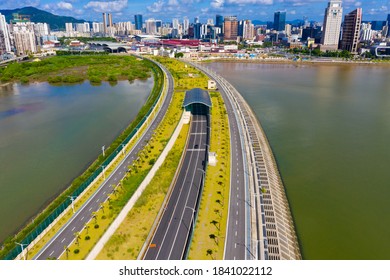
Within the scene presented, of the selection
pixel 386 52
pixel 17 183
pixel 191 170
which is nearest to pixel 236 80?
pixel 191 170

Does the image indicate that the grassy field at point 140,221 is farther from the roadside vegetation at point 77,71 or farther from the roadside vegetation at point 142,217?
the roadside vegetation at point 77,71

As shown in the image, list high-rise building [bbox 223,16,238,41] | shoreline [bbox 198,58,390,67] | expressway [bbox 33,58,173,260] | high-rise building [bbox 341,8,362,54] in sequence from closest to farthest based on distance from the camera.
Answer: expressway [bbox 33,58,173,260]
shoreline [bbox 198,58,390,67]
high-rise building [bbox 341,8,362,54]
high-rise building [bbox 223,16,238,41]

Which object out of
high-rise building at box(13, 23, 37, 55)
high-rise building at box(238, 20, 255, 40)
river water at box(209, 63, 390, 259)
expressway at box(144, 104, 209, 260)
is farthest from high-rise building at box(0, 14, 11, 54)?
high-rise building at box(238, 20, 255, 40)

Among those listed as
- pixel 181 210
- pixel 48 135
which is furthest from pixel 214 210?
pixel 48 135

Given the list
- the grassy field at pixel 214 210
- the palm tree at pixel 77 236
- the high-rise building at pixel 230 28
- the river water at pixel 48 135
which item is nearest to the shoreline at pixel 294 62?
the river water at pixel 48 135

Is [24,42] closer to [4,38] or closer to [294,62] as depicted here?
[4,38]

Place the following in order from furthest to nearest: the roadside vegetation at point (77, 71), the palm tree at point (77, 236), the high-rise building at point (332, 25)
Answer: the high-rise building at point (332, 25)
the roadside vegetation at point (77, 71)
the palm tree at point (77, 236)

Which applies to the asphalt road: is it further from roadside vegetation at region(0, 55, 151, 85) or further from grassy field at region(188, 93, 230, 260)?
roadside vegetation at region(0, 55, 151, 85)
